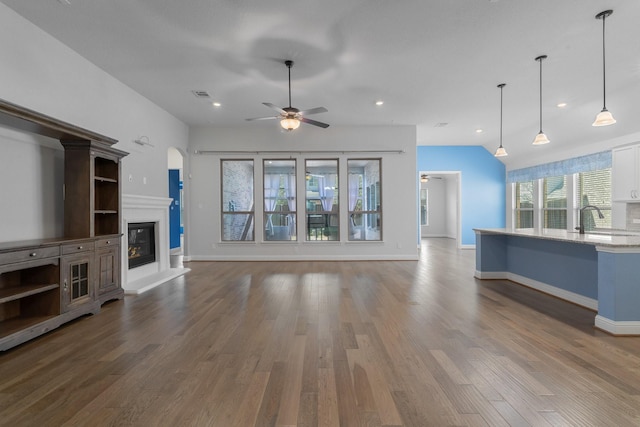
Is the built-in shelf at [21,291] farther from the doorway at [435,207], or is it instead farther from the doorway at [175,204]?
the doorway at [435,207]

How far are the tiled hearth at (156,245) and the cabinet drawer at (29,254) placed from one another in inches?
63.2

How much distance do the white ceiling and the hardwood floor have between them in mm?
3079

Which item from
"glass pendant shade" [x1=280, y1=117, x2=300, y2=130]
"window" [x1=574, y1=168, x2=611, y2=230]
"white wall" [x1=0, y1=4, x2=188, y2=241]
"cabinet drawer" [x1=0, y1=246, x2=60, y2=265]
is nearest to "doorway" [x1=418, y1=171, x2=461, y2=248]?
"window" [x1=574, y1=168, x2=611, y2=230]

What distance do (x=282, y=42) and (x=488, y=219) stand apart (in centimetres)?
828

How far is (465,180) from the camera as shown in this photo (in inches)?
362

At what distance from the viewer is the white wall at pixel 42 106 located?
2.99 metres

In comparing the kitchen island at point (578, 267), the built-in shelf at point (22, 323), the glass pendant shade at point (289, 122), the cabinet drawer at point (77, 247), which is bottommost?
the built-in shelf at point (22, 323)

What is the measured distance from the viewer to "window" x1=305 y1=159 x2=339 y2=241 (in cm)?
737

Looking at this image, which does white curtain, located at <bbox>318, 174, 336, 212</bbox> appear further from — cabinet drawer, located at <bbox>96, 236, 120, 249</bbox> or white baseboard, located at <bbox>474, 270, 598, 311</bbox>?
cabinet drawer, located at <bbox>96, 236, 120, 249</bbox>

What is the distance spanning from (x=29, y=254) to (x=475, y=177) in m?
9.86

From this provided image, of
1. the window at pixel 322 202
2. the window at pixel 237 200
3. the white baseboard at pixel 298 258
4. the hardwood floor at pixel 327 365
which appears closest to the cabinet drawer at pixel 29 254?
the hardwood floor at pixel 327 365

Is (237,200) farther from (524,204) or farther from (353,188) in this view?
(524,204)

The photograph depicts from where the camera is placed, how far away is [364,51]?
3.74 meters

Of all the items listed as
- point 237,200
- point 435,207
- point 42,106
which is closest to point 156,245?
point 237,200
